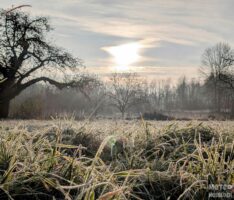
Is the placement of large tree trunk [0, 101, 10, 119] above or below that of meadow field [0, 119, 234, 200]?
above

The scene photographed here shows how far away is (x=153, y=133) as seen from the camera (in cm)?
512

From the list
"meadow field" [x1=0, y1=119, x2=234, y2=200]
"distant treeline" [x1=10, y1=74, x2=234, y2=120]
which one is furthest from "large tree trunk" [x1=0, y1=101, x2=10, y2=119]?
"meadow field" [x1=0, y1=119, x2=234, y2=200]

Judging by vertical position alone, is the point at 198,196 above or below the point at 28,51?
below

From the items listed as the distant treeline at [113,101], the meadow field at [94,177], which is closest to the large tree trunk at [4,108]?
the distant treeline at [113,101]

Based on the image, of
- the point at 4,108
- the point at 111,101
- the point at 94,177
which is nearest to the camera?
the point at 94,177

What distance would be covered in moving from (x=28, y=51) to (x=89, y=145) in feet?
82.9

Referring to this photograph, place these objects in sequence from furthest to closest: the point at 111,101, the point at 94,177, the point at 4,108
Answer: the point at 111,101 < the point at 4,108 < the point at 94,177

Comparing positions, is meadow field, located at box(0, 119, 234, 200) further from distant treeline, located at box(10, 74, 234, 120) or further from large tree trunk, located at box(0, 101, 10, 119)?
large tree trunk, located at box(0, 101, 10, 119)

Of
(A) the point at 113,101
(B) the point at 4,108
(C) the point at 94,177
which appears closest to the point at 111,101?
(A) the point at 113,101

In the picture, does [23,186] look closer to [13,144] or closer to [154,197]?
[13,144]

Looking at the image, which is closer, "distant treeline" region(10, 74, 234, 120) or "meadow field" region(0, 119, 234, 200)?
"meadow field" region(0, 119, 234, 200)

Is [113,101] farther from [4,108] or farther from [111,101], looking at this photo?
[4,108]

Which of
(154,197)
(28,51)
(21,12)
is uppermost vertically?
(21,12)

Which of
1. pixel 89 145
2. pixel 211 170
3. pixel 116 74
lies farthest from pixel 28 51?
pixel 211 170
